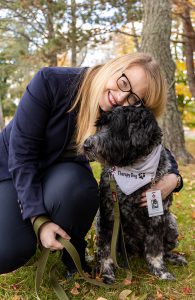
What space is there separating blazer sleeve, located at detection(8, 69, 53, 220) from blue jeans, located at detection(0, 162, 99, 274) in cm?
10

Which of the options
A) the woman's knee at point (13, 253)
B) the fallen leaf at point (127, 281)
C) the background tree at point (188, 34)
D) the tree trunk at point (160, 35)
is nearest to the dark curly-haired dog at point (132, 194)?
the fallen leaf at point (127, 281)

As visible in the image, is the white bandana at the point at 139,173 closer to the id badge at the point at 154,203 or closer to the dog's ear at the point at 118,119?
the id badge at the point at 154,203

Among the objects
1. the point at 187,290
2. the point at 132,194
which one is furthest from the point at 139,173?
the point at 187,290

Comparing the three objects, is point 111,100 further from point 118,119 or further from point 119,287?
point 119,287

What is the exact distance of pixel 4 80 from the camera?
876 inches

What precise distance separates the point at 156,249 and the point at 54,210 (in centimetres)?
92

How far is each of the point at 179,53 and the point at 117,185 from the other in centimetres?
1207

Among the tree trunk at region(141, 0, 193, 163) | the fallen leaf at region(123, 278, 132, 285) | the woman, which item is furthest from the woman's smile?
the tree trunk at region(141, 0, 193, 163)

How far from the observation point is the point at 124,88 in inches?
98.9

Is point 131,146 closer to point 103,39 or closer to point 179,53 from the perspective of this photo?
point 103,39

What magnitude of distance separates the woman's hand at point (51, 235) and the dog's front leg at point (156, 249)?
0.76 meters

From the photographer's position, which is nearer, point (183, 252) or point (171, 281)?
point (171, 281)

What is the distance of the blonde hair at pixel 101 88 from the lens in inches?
102

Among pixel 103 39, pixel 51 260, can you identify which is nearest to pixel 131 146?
pixel 51 260
